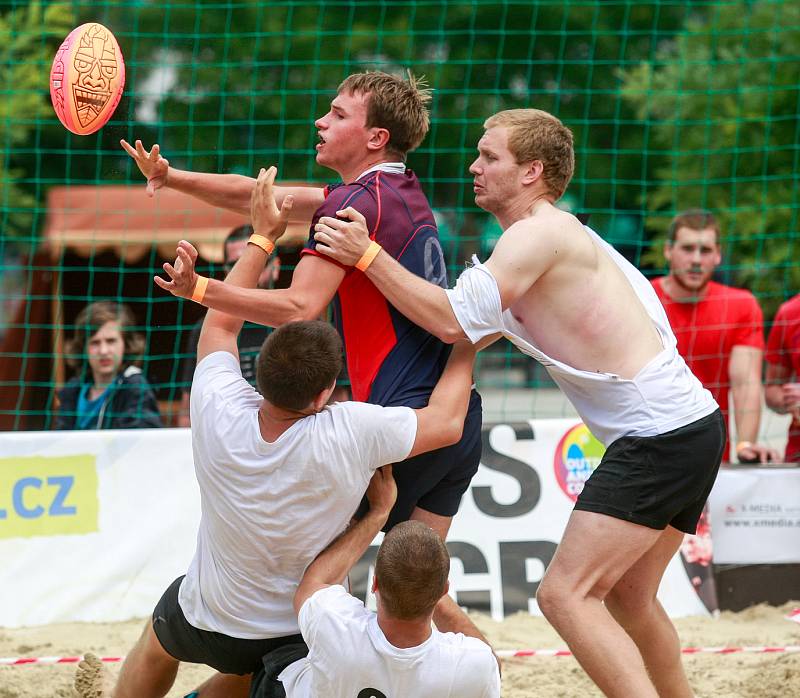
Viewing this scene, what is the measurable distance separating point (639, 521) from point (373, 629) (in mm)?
896

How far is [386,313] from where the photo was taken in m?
3.22

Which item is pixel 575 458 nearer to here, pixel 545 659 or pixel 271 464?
pixel 545 659

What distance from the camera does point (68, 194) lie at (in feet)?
31.9

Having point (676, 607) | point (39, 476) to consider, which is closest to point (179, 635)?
point (39, 476)

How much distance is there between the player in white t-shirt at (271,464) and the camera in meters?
2.87

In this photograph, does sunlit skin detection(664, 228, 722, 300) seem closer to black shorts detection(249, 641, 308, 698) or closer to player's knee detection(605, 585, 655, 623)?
player's knee detection(605, 585, 655, 623)

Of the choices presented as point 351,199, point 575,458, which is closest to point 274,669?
point 351,199

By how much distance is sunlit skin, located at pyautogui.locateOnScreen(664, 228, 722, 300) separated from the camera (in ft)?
18.0

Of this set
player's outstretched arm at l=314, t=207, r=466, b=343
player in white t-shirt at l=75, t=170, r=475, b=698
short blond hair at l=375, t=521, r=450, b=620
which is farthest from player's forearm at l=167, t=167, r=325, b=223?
short blond hair at l=375, t=521, r=450, b=620

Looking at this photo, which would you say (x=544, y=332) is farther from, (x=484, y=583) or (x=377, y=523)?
(x=484, y=583)

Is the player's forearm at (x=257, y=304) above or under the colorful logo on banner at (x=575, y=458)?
above

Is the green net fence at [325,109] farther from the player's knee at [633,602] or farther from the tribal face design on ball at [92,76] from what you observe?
the player's knee at [633,602]

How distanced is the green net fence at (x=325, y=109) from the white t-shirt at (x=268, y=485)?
2803 mm

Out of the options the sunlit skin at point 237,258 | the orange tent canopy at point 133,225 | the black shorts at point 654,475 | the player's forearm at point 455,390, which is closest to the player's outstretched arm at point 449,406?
the player's forearm at point 455,390
